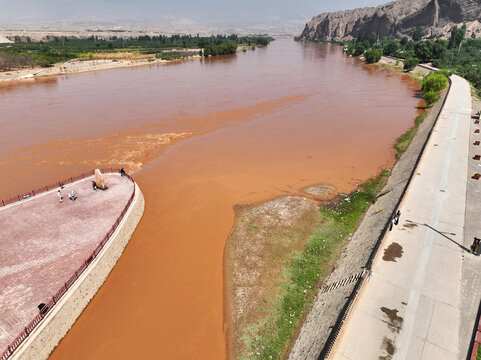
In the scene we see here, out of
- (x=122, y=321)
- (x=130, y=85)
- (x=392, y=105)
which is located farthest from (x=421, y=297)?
(x=130, y=85)

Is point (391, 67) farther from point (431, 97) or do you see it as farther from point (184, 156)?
point (184, 156)

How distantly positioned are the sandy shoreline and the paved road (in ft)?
336

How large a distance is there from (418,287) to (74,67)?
384ft

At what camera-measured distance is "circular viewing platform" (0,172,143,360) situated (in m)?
13.7

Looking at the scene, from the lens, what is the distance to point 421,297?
45.7 ft

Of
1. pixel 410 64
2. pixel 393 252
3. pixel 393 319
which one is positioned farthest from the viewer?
pixel 410 64

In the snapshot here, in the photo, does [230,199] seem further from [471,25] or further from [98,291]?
[471,25]

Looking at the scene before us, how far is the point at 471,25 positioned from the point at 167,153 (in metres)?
167

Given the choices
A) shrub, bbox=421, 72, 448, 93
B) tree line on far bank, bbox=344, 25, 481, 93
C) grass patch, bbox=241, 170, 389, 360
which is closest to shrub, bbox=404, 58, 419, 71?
tree line on far bank, bbox=344, 25, 481, 93

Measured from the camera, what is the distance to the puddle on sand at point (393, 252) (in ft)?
53.6

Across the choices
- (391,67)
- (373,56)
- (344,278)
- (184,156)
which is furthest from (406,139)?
(373,56)

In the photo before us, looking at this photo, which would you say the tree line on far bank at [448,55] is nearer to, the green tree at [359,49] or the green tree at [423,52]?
the green tree at [423,52]

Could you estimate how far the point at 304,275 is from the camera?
18141 mm

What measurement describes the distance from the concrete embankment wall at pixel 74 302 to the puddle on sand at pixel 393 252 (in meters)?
16.1
